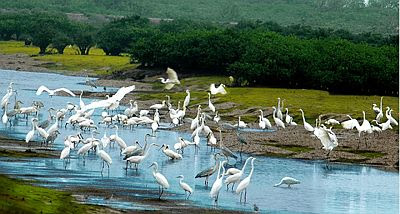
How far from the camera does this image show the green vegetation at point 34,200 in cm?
1975

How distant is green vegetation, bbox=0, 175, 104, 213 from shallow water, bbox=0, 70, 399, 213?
→ 1.19 metres

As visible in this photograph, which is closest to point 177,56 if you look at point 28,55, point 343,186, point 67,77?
point 67,77

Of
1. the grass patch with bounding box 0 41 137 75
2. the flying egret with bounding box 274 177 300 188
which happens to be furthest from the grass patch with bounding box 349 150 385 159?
the grass patch with bounding box 0 41 137 75

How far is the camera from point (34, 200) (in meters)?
21.5

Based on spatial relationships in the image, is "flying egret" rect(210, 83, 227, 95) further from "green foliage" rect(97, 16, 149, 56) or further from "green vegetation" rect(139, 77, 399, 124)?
"green foliage" rect(97, 16, 149, 56)

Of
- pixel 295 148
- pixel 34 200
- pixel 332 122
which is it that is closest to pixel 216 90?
pixel 332 122

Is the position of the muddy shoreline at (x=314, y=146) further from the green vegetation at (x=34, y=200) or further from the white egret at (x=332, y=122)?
the green vegetation at (x=34, y=200)

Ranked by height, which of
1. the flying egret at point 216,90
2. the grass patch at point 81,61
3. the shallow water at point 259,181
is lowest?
the grass patch at point 81,61

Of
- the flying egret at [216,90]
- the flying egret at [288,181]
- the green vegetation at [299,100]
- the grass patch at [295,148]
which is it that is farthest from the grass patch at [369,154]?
the flying egret at [216,90]

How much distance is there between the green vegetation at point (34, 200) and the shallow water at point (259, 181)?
3.89 feet

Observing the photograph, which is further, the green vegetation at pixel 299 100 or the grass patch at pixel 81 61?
the grass patch at pixel 81 61

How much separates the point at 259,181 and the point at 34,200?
1127cm

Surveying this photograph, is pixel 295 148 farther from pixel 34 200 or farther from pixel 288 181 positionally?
pixel 34 200

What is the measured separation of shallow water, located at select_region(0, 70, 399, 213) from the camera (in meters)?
26.9
